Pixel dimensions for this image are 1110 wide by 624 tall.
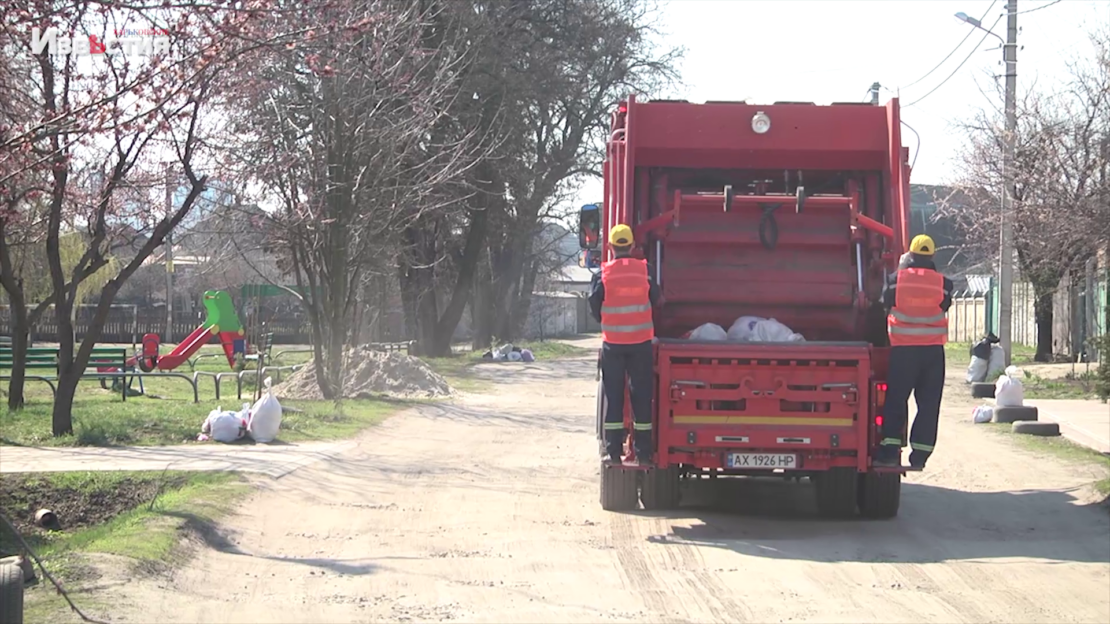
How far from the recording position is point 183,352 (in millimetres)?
29938

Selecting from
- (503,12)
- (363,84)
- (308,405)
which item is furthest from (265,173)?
(503,12)

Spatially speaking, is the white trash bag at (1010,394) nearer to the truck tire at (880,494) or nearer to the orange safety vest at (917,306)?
the truck tire at (880,494)

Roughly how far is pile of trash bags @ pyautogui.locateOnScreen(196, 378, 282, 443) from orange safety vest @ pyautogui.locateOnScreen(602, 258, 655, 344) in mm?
6089

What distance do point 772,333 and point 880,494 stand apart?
161cm

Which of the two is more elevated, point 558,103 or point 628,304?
point 558,103

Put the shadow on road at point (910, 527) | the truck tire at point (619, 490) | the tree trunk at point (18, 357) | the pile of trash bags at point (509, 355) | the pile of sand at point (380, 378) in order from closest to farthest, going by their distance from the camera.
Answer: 1. the shadow on road at point (910, 527)
2. the truck tire at point (619, 490)
3. the tree trunk at point (18, 357)
4. the pile of sand at point (380, 378)
5. the pile of trash bags at point (509, 355)

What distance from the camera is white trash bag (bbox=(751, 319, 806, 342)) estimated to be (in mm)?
10320

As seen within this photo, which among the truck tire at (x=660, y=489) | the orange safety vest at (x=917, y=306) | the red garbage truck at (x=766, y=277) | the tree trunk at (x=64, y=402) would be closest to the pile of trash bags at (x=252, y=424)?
the tree trunk at (x=64, y=402)

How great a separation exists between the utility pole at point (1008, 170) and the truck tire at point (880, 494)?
42.3 ft

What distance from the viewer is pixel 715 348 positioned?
9812mm

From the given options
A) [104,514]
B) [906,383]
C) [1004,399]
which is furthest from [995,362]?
[104,514]

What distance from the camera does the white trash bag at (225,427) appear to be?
14773 mm

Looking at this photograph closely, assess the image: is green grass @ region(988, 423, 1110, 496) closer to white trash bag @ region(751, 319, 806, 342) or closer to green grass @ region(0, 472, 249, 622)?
white trash bag @ region(751, 319, 806, 342)

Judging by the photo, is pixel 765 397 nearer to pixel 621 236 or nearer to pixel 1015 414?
pixel 621 236
